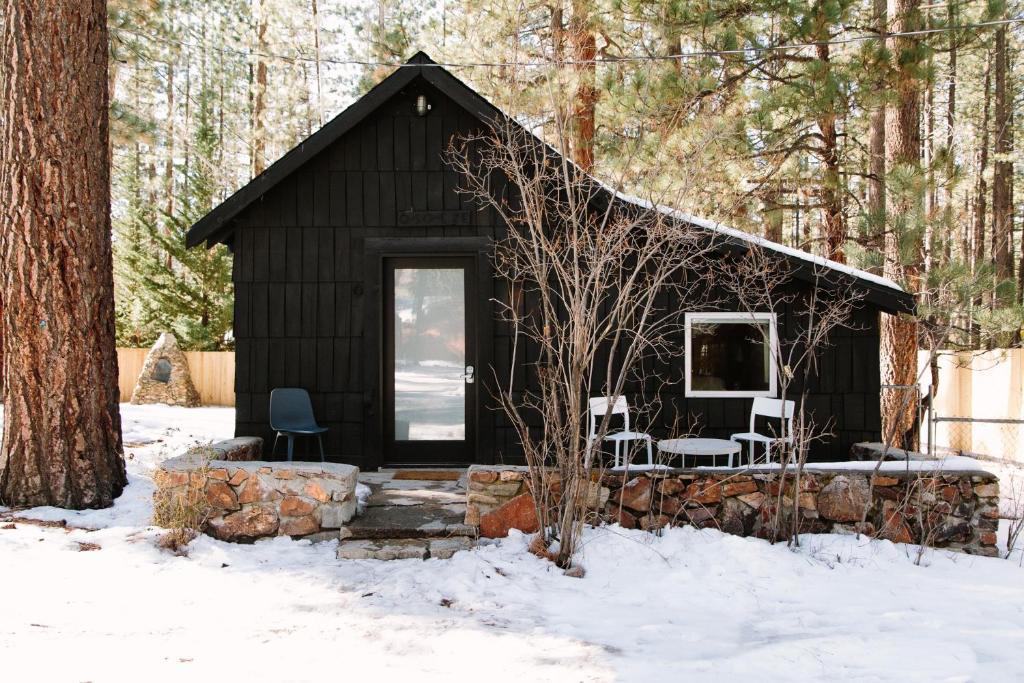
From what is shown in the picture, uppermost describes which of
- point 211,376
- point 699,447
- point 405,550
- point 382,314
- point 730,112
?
point 730,112

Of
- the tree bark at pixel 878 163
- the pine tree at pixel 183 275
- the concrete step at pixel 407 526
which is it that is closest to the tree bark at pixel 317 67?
the pine tree at pixel 183 275

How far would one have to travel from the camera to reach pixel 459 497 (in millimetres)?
6113

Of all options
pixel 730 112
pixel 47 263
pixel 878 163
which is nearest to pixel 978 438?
pixel 878 163

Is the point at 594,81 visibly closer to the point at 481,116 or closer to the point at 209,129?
the point at 481,116

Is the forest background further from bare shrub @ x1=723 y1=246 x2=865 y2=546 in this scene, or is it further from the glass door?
the glass door

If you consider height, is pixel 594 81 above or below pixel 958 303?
above

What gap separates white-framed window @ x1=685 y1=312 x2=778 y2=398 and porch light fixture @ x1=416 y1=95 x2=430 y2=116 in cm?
300

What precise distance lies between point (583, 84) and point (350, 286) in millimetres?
4443

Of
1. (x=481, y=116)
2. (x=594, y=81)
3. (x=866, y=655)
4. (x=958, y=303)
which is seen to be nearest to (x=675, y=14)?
(x=594, y=81)

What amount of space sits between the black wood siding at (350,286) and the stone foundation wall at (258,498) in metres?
1.78

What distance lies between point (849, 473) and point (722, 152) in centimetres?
478

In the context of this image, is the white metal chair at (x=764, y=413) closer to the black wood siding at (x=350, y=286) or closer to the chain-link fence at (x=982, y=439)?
the black wood siding at (x=350, y=286)

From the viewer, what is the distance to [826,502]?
18.3 ft

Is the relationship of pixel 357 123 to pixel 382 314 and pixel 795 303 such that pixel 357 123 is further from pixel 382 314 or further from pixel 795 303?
pixel 795 303
